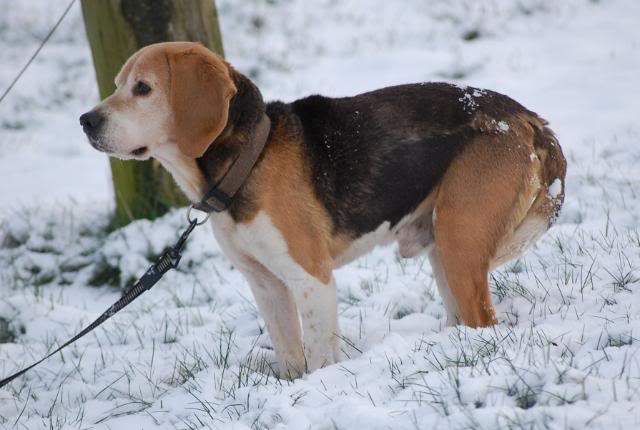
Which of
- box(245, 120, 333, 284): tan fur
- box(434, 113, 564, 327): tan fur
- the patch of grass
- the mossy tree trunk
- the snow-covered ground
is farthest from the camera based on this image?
the mossy tree trunk

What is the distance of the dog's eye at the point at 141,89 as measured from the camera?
3.75 meters

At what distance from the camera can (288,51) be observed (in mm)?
10406

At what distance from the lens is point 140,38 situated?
19.4 feet

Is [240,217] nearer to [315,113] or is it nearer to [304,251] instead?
[304,251]

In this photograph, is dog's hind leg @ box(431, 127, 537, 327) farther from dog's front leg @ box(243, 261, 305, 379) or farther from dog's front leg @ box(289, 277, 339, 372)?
dog's front leg @ box(243, 261, 305, 379)

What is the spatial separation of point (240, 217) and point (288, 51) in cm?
696

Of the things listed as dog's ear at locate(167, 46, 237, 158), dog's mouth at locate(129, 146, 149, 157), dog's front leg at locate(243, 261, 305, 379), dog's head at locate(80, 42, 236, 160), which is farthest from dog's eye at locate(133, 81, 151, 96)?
dog's front leg at locate(243, 261, 305, 379)

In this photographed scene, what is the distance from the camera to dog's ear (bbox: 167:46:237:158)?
3662 millimetres

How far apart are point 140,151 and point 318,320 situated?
1.15 m

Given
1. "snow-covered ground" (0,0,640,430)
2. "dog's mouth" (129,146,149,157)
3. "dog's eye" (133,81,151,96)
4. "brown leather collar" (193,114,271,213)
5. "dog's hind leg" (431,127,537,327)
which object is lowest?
"snow-covered ground" (0,0,640,430)

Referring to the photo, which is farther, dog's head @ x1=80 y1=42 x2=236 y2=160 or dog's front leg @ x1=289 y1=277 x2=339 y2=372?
dog's front leg @ x1=289 y1=277 x2=339 y2=372

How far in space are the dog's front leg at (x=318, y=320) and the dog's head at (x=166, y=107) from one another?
32.3 inches

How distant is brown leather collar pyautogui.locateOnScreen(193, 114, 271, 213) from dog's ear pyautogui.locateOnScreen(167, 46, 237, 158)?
171mm

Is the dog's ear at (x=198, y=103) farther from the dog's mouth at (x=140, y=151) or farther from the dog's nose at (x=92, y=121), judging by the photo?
the dog's nose at (x=92, y=121)
